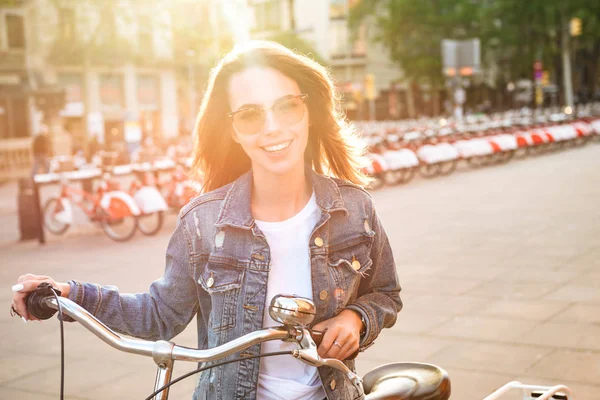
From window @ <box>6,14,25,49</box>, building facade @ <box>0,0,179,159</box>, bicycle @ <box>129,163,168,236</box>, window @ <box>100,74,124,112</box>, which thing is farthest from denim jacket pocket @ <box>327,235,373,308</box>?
window @ <box>100,74,124,112</box>

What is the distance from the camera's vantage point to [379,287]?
241 cm

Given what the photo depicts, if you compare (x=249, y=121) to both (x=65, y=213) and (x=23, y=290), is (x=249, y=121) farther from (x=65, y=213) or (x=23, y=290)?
(x=65, y=213)

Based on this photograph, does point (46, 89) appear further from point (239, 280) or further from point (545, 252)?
point (239, 280)

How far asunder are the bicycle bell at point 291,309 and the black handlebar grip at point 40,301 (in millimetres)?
538

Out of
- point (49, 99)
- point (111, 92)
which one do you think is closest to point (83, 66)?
point (111, 92)

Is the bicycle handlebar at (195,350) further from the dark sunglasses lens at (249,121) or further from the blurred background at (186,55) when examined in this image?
the blurred background at (186,55)

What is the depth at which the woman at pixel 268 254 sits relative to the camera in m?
2.19

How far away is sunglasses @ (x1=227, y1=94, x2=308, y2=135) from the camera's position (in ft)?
7.28

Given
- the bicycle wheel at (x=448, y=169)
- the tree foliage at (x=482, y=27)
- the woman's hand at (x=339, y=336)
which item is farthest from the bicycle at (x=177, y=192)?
the tree foliage at (x=482, y=27)

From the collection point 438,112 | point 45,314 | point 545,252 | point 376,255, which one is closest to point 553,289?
point 545,252

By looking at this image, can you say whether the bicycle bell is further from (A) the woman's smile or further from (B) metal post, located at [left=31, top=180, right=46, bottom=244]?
(B) metal post, located at [left=31, top=180, right=46, bottom=244]

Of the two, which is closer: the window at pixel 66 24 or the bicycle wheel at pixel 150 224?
the bicycle wheel at pixel 150 224

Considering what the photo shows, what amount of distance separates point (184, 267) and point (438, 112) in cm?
5869

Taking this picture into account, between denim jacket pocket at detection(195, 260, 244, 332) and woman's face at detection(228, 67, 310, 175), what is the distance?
10.9 inches
